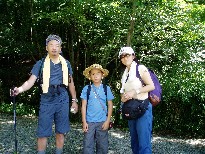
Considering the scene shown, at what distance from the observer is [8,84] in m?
11.6

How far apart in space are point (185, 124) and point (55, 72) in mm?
4465

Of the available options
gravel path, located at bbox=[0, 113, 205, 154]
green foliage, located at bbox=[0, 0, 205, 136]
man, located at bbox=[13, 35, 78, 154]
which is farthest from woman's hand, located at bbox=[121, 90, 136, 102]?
green foliage, located at bbox=[0, 0, 205, 136]

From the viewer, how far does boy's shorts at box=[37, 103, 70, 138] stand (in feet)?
13.6

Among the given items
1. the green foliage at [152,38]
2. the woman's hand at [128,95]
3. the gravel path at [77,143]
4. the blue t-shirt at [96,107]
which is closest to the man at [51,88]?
the blue t-shirt at [96,107]

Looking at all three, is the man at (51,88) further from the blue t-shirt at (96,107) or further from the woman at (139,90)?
the woman at (139,90)

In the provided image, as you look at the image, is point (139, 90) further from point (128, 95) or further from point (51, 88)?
point (51, 88)

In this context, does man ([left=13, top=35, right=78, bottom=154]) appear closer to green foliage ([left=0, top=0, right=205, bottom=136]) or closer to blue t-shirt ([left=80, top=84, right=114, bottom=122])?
blue t-shirt ([left=80, top=84, right=114, bottom=122])

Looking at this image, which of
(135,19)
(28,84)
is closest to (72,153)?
(28,84)

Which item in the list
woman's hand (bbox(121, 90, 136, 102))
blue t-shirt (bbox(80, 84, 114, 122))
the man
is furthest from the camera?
blue t-shirt (bbox(80, 84, 114, 122))

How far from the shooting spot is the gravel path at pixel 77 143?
18.0 ft

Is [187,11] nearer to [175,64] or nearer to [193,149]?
[175,64]

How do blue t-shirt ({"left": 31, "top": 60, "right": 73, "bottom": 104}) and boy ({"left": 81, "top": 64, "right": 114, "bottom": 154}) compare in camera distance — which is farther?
boy ({"left": 81, "top": 64, "right": 114, "bottom": 154})

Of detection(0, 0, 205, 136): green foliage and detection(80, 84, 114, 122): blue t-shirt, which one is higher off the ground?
detection(0, 0, 205, 136): green foliage

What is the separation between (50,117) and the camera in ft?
13.7
